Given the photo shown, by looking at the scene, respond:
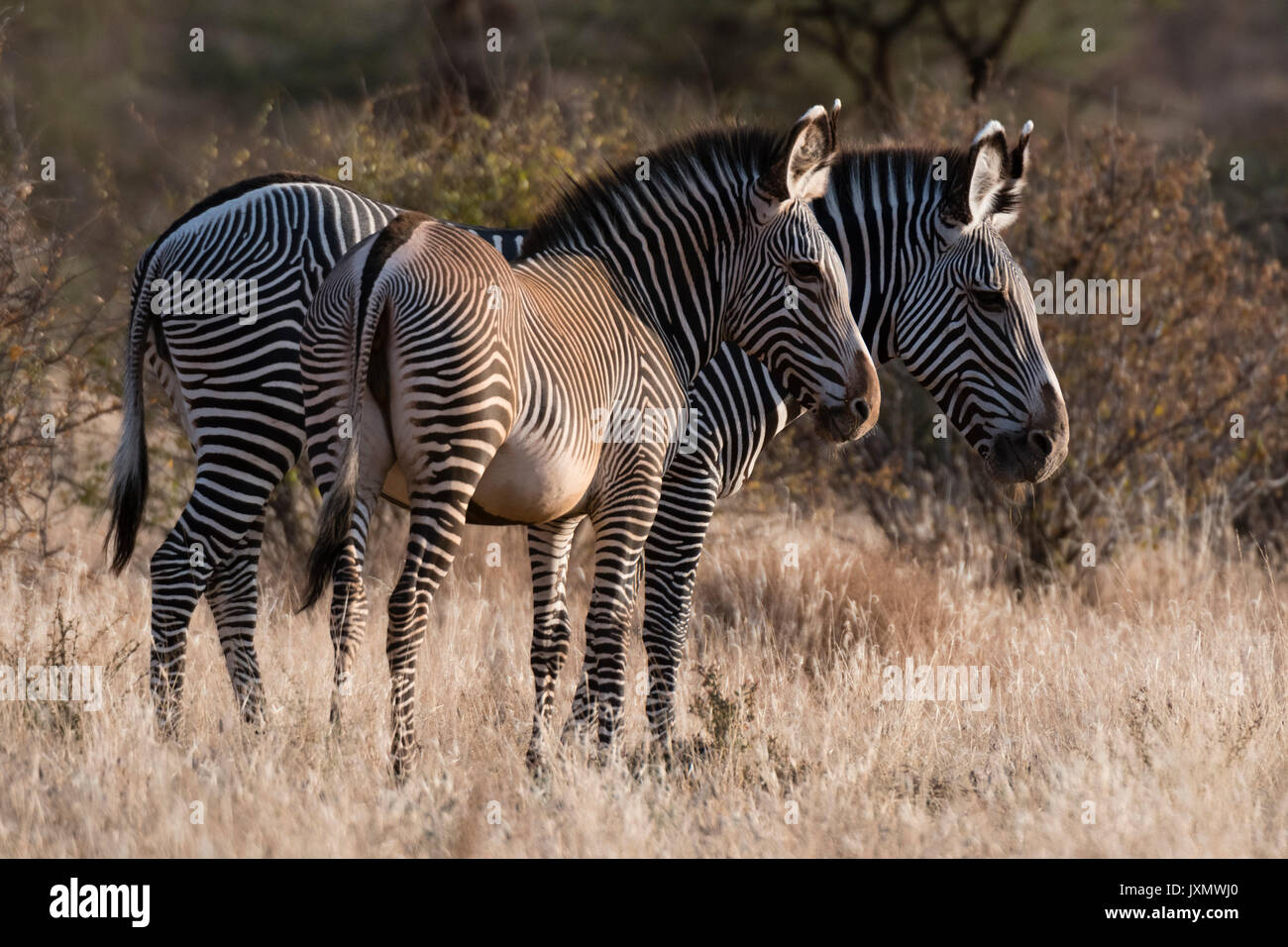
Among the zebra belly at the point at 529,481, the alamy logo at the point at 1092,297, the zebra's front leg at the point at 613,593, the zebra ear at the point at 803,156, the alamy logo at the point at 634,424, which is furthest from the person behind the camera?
the alamy logo at the point at 1092,297

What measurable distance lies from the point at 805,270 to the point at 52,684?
330cm

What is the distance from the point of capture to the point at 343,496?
425 cm

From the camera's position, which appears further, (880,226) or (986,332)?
(880,226)

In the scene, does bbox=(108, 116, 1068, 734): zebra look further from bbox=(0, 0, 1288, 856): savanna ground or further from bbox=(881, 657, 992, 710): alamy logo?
bbox=(881, 657, 992, 710): alamy logo

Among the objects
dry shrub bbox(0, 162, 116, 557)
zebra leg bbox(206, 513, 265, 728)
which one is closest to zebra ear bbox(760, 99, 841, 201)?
zebra leg bbox(206, 513, 265, 728)

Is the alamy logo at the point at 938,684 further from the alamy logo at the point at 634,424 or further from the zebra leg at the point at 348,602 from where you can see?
the zebra leg at the point at 348,602

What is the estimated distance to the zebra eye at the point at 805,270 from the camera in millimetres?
5203

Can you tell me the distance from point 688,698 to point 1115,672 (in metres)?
1.91

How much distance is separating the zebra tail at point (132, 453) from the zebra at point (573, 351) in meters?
1.32

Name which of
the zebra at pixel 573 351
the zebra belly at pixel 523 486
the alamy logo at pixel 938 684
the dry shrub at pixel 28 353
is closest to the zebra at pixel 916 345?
the zebra at pixel 573 351

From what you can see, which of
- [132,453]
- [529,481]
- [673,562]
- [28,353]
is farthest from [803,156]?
[28,353]

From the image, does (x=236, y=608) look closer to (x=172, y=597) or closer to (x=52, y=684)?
(x=172, y=597)

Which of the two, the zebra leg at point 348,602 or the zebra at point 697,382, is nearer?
the zebra leg at point 348,602
